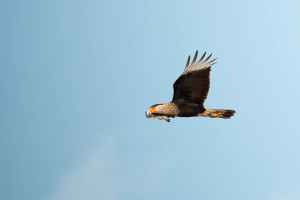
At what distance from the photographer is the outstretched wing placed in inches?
684

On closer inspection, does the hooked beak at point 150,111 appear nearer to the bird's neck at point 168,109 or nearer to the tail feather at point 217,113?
the bird's neck at point 168,109

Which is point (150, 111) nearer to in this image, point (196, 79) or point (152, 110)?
point (152, 110)

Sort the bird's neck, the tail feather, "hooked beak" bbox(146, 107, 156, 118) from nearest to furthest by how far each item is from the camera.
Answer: "hooked beak" bbox(146, 107, 156, 118) < the bird's neck < the tail feather

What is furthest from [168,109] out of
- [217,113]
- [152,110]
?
[217,113]

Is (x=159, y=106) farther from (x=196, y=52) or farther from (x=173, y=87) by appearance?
(x=196, y=52)

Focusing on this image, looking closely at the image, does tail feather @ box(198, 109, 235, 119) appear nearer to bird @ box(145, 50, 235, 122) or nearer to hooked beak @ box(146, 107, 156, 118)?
bird @ box(145, 50, 235, 122)

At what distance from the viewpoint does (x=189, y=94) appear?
1756cm

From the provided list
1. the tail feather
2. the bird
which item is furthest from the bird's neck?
the tail feather

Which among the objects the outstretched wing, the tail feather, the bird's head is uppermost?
the outstretched wing

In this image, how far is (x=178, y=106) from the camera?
1759 centimetres

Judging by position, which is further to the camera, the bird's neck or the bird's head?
the bird's neck

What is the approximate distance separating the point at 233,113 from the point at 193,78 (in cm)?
154

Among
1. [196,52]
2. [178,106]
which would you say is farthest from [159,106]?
[196,52]

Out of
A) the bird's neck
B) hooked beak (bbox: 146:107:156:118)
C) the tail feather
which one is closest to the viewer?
hooked beak (bbox: 146:107:156:118)
